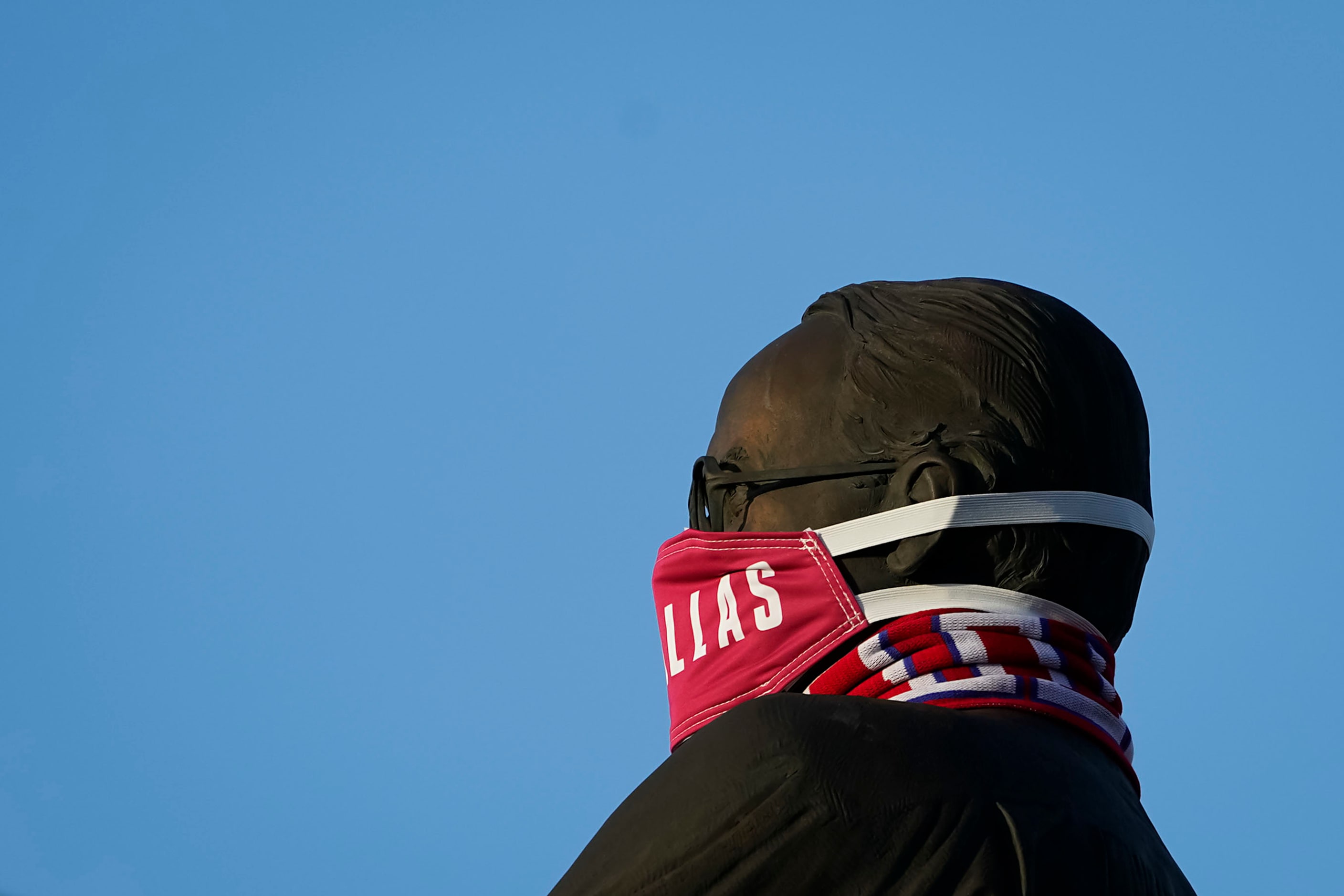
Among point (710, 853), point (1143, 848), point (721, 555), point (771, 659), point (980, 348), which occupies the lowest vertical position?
point (1143, 848)

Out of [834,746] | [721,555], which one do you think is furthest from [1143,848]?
[721,555]

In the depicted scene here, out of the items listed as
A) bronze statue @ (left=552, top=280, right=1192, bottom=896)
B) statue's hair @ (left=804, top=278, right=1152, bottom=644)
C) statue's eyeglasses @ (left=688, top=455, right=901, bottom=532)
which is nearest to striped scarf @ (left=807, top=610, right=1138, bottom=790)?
bronze statue @ (left=552, top=280, right=1192, bottom=896)

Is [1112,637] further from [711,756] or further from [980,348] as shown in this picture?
[711,756]

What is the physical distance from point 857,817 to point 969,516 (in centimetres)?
91

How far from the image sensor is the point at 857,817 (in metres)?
3.67

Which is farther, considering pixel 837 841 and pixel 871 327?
pixel 871 327

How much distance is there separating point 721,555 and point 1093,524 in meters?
0.94

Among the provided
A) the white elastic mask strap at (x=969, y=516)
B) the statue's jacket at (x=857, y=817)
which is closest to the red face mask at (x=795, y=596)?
the white elastic mask strap at (x=969, y=516)

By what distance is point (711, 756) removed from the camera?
3.81 m

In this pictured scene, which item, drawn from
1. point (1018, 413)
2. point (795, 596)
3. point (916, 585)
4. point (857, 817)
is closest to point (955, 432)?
point (1018, 413)

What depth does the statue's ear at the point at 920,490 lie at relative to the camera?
4273mm

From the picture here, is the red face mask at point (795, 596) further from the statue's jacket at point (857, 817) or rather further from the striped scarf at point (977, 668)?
the statue's jacket at point (857, 817)

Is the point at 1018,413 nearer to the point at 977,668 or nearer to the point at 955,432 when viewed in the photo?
the point at 955,432

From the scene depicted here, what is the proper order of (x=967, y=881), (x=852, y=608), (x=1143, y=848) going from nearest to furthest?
(x=967, y=881)
(x=1143, y=848)
(x=852, y=608)
